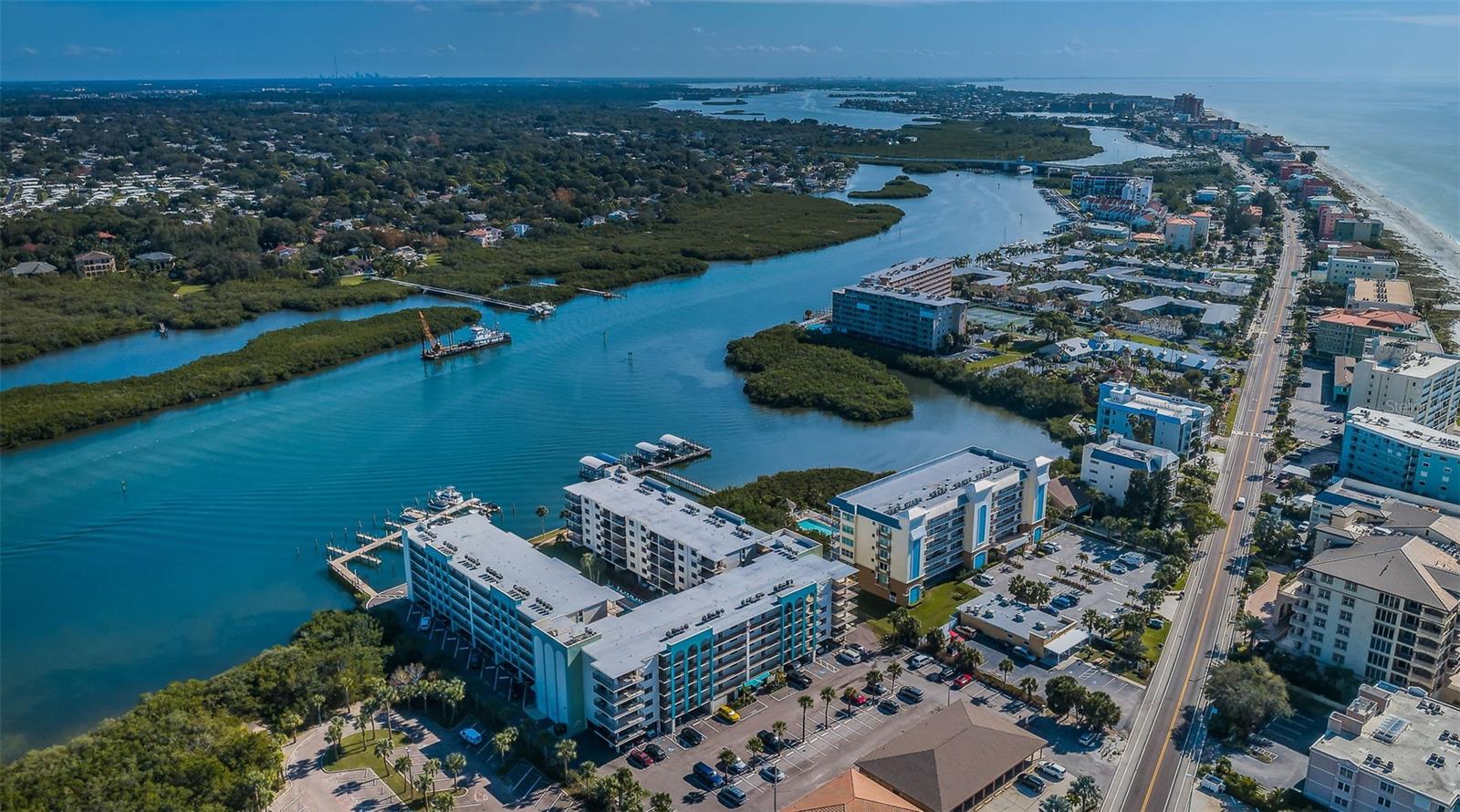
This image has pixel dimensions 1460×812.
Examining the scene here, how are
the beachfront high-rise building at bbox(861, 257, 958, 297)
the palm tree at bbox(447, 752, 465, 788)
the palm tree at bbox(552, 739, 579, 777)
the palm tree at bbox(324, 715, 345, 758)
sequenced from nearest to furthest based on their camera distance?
the palm tree at bbox(447, 752, 465, 788)
the palm tree at bbox(552, 739, 579, 777)
the palm tree at bbox(324, 715, 345, 758)
the beachfront high-rise building at bbox(861, 257, 958, 297)

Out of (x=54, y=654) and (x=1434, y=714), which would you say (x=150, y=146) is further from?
(x=1434, y=714)

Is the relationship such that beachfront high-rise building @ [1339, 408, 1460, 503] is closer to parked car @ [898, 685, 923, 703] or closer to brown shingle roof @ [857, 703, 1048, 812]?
brown shingle roof @ [857, 703, 1048, 812]

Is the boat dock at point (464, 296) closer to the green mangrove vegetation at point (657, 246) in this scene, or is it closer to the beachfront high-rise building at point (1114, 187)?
the green mangrove vegetation at point (657, 246)

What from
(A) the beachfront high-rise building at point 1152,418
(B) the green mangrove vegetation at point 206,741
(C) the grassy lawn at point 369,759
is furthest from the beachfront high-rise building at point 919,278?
(C) the grassy lawn at point 369,759

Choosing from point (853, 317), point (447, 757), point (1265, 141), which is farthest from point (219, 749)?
point (1265, 141)

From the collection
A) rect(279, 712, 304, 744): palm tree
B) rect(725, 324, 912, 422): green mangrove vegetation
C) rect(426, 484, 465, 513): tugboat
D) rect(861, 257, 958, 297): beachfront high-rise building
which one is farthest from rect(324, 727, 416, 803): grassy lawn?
rect(861, 257, 958, 297): beachfront high-rise building
